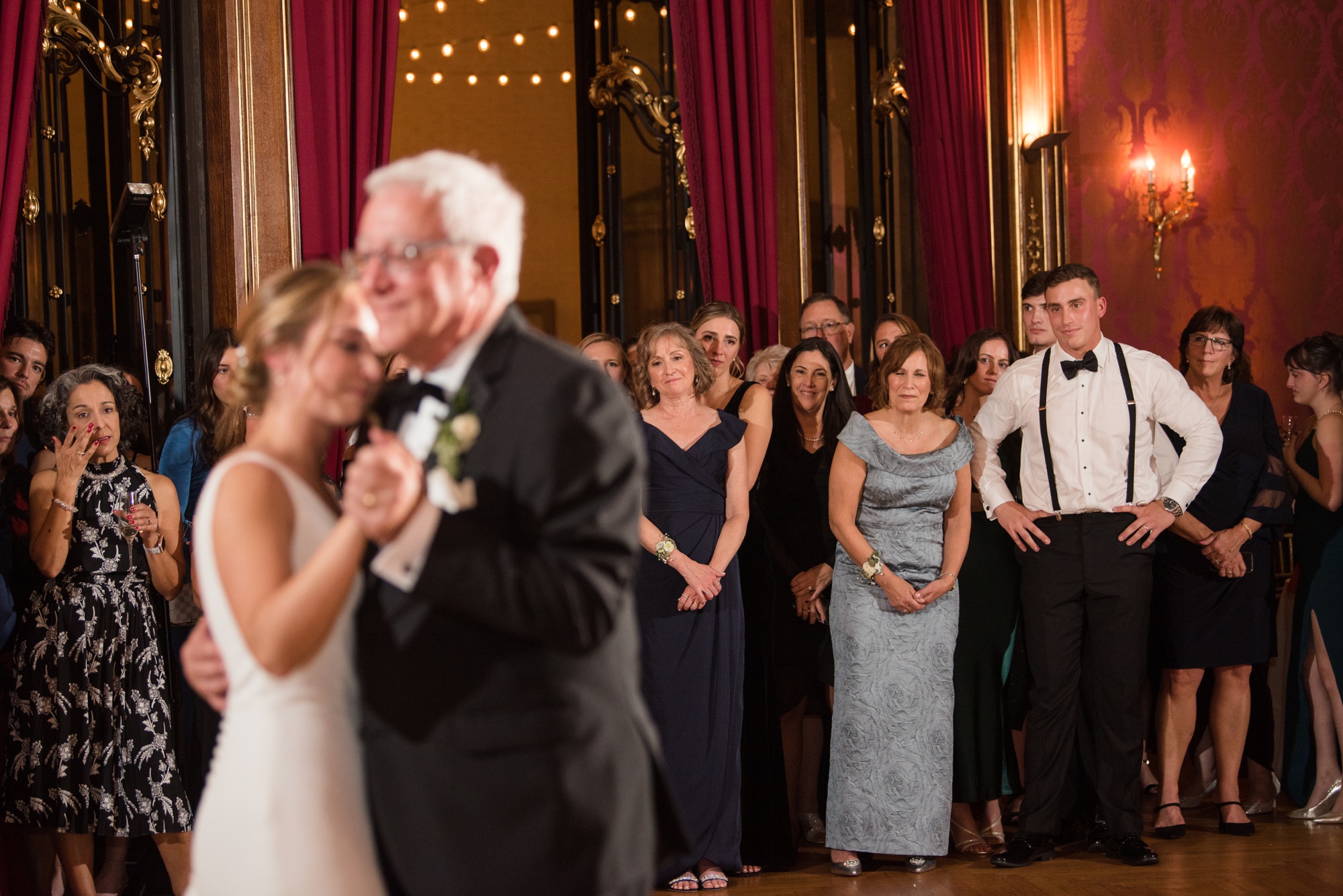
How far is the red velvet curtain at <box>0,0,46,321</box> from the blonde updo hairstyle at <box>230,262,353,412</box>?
9.21 feet

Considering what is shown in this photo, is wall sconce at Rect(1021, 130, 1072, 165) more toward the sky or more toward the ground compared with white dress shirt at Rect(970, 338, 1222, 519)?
more toward the sky

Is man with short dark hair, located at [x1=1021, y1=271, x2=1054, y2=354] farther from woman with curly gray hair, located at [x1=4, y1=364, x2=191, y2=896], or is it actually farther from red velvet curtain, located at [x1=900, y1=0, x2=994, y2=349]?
woman with curly gray hair, located at [x1=4, y1=364, x2=191, y2=896]

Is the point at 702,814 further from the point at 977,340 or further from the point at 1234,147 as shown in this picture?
the point at 1234,147

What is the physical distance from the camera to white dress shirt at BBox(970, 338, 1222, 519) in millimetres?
3770

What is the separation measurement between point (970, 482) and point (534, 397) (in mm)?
2948

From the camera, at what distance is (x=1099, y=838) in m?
3.89

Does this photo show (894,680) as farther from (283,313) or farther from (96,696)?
(283,313)

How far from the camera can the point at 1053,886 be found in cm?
352

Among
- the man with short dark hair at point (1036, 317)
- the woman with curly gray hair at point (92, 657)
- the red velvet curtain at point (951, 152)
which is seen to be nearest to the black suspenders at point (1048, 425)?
the man with short dark hair at point (1036, 317)

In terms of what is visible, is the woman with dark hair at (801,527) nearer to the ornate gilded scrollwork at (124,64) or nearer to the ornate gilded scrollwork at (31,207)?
the ornate gilded scrollwork at (124,64)

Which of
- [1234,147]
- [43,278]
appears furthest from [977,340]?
[43,278]

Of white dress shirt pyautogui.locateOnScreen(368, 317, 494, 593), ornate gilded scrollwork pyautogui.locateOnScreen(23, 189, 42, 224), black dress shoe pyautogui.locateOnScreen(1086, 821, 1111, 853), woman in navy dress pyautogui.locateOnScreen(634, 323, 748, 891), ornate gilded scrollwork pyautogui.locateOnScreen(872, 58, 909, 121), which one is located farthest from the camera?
ornate gilded scrollwork pyautogui.locateOnScreen(872, 58, 909, 121)

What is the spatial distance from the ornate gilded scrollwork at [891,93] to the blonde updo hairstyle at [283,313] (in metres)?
4.93

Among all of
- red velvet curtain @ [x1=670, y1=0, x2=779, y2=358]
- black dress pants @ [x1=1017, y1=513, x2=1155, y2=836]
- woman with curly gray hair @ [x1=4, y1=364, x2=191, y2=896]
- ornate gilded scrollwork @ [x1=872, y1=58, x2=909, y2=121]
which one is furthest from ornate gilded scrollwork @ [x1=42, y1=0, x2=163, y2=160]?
black dress pants @ [x1=1017, y1=513, x2=1155, y2=836]
